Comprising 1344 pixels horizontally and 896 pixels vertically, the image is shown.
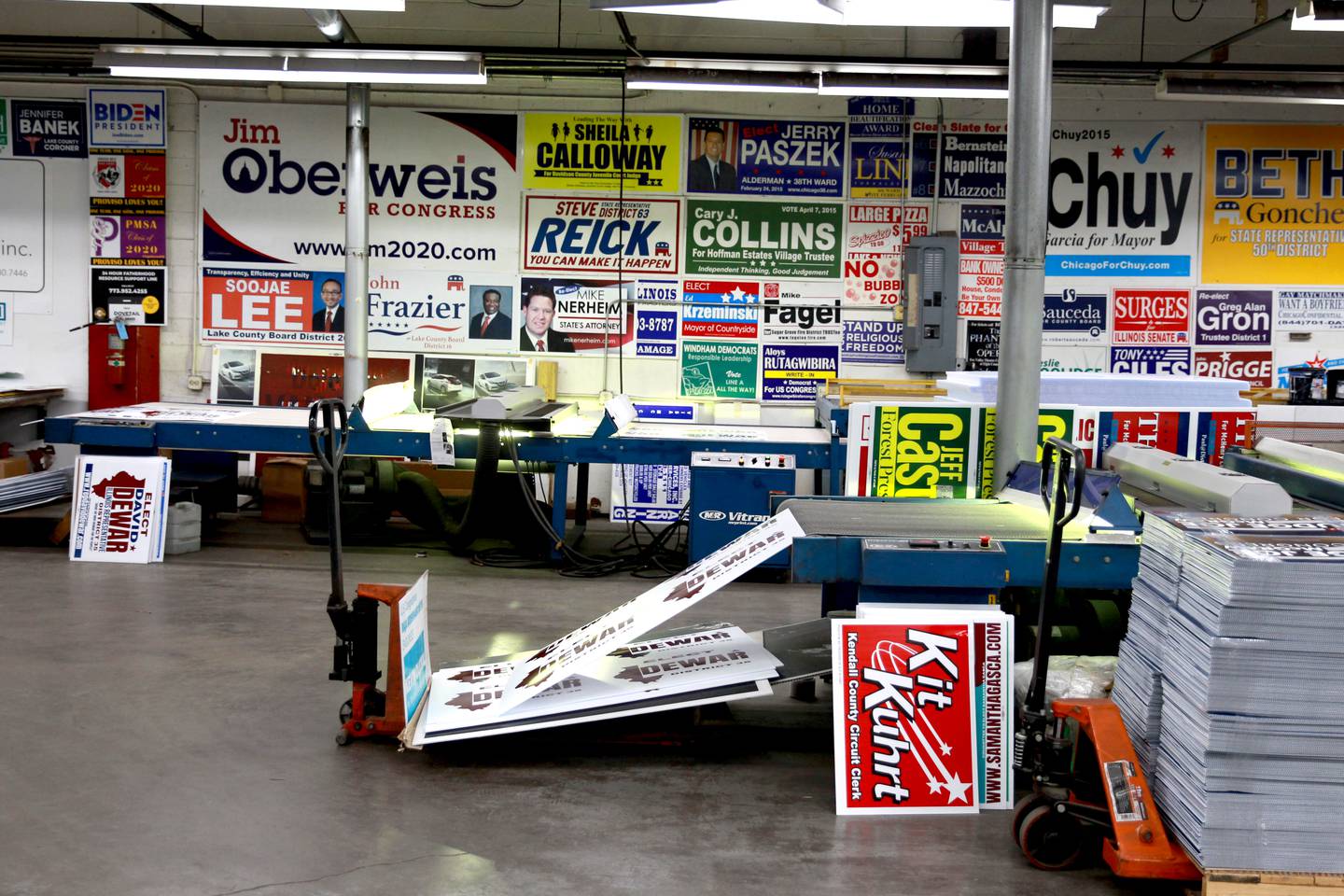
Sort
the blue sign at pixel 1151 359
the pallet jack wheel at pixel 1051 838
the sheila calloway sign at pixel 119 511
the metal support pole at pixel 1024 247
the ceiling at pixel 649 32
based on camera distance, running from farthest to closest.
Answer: the blue sign at pixel 1151 359
the ceiling at pixel 649 32
the sheila calloway sign at pixel 119 511
the metal support pole at pixel 1024 247
the pallet jack wheel at pixel 1051 838

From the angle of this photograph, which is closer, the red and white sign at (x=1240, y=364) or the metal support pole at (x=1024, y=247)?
the metal support pole at (x=1024, y=247)

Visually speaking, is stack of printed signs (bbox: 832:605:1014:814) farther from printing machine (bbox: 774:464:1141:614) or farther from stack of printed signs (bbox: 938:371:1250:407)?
stack of printed signs (bbox: 938:371:1250:407)

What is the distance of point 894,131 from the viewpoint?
9617 mm

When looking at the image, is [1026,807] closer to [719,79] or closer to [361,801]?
[361,801]

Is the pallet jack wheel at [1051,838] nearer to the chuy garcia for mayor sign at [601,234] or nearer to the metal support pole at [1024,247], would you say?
the metal support pole at [1024,247]

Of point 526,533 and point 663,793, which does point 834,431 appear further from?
point 663,793

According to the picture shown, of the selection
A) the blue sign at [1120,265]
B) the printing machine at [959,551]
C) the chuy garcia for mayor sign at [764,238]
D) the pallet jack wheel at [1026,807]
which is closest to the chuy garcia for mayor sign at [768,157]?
the chuy garcia for mayor sign at [764,238]

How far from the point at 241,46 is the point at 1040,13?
5.05 m

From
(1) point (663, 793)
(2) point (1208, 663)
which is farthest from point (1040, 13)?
(1) point (663, 793)

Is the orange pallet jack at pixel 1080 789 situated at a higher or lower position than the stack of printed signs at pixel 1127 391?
lower

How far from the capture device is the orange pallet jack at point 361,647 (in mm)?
4312

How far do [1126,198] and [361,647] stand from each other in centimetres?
746

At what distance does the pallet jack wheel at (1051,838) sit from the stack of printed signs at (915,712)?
0.37 meters

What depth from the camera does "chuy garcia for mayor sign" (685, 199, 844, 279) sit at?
967 centimetres
